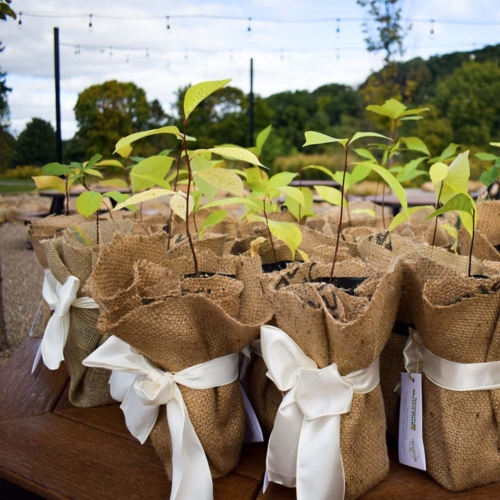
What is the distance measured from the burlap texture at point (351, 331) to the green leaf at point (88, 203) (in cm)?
35

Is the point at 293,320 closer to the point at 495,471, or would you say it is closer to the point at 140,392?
the point at 140,392

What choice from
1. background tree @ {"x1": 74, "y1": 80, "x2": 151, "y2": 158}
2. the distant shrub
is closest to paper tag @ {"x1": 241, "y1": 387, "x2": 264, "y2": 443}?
the distant shrub

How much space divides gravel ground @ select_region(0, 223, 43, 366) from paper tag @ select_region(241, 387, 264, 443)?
195cm

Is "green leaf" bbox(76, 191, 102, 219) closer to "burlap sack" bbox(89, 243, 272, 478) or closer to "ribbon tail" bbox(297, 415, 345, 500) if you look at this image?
"burlap sack" bbox(89, 243, 272, 478)

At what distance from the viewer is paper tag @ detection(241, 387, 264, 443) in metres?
0.68

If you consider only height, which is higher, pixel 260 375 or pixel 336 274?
pixel 336 274

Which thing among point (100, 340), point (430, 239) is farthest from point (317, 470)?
point (430, 239)

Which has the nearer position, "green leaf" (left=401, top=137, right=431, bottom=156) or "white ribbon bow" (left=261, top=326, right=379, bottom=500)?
"white ribbon bow" (left=261, top=326, right=379, bottom=500)

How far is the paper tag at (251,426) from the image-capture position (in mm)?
678

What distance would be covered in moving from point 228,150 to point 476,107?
1499 centimetres

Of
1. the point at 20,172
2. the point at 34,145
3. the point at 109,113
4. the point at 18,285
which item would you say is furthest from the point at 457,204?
the point at 109,113

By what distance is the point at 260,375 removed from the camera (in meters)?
0.68

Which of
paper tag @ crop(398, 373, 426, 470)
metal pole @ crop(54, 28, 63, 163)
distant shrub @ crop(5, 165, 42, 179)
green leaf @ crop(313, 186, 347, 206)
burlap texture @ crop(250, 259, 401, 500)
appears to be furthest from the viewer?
metal pole @ crop(54, 28, 63, 163)

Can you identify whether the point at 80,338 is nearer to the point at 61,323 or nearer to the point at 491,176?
the point at 61,323
